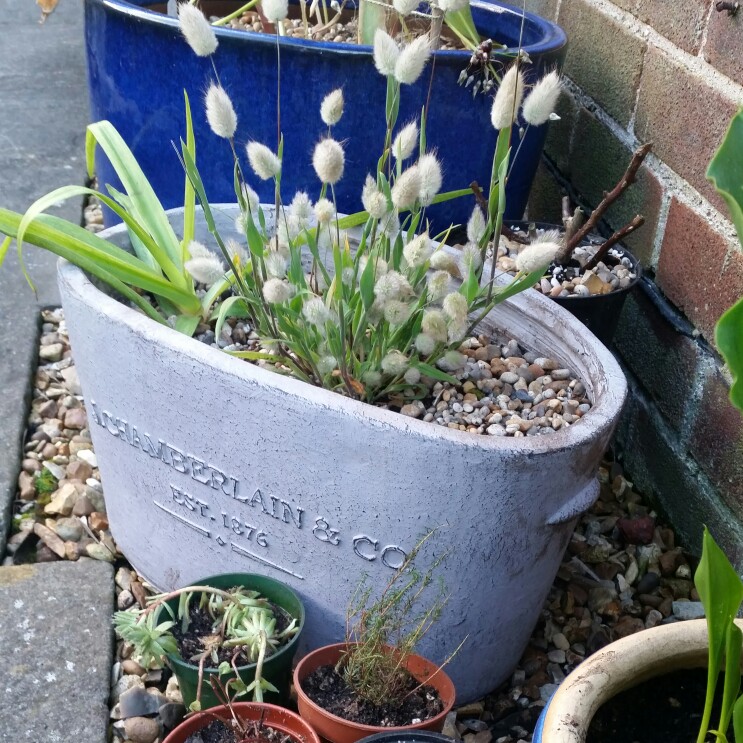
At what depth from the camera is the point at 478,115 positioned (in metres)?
1.66

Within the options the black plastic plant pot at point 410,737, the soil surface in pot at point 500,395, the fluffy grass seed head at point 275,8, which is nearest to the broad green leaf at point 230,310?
the soil surface in pot at point 500,395

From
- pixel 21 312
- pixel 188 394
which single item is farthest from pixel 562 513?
pixel 21 312

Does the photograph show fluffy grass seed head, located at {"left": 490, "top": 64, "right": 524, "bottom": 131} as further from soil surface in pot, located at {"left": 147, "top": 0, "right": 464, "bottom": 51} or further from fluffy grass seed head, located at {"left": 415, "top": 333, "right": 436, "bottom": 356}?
soil surface in pot, located at {"left": 147, "top": 0, "right": 464, "bottom": 51}

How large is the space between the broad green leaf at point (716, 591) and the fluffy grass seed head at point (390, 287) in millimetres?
503

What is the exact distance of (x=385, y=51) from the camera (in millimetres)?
1149

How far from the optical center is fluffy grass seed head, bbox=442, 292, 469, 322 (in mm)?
1174

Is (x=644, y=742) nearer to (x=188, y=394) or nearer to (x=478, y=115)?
(x=188, y=394)

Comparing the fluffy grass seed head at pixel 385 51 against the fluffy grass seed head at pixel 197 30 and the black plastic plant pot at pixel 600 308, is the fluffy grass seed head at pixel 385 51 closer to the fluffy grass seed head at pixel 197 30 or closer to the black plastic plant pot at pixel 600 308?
the fluffy grass seed head at pixel 197 30

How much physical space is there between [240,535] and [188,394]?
0.22 metres

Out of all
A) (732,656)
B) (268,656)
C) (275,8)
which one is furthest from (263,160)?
(732,656)

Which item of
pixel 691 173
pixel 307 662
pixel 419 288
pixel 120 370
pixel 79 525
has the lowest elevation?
pixel 79 525

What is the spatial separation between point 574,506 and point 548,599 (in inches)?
16.6

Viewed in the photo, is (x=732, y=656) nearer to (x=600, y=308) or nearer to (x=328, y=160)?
(x=328, y=160)

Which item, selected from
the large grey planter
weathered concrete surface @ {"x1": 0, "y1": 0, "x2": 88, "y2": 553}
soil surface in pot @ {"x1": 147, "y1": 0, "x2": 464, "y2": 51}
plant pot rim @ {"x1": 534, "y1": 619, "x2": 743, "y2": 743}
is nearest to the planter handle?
the large grey planter
